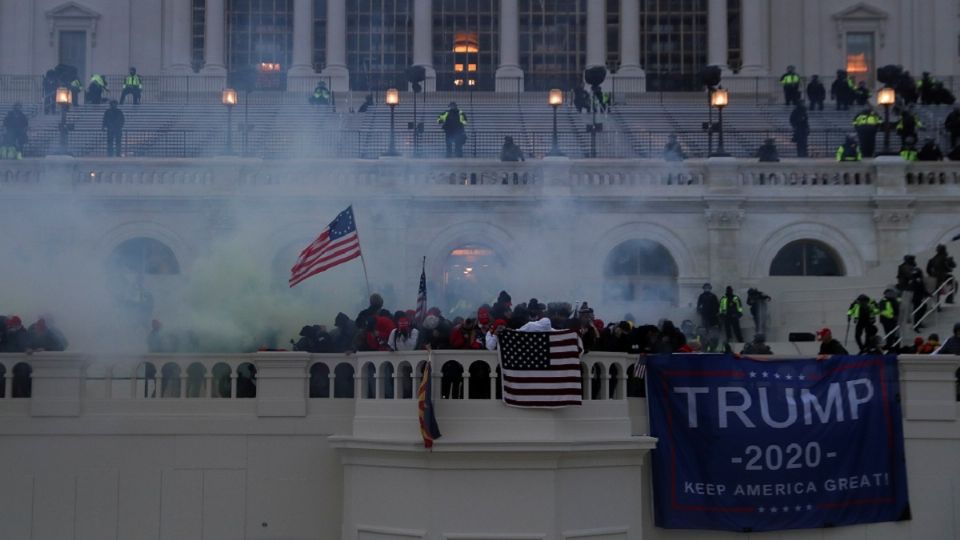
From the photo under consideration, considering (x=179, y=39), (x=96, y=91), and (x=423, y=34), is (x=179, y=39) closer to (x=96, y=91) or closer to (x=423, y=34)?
(x=423, y=34)

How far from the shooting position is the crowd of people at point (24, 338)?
22312mm

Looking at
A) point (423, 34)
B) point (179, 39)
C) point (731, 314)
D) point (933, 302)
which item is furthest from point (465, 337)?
point (179, 39)

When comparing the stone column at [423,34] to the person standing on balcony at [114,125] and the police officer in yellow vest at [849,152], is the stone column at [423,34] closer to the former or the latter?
the person standing on balcony at [114,125]

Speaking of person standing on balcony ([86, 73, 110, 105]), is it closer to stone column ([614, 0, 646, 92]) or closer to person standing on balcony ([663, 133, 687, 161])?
stone column ([614, 0, 646, 92])

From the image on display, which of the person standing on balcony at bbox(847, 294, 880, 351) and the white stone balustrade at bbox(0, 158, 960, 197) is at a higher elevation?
the white stone balustrade at bbox(0, 158, 960, 197)

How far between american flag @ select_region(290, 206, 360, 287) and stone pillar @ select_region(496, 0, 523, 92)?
1182 inches

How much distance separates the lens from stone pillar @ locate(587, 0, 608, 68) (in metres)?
55.8

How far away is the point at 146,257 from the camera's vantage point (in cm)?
3650

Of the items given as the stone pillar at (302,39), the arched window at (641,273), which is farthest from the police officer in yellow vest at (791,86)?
the stone pillar at (302,39)

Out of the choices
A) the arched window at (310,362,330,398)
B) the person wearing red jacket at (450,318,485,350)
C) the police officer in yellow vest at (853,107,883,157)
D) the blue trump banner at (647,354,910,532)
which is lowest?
the blue trump banner at (647,354,910,532)

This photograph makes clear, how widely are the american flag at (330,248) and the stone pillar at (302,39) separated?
30265 mm

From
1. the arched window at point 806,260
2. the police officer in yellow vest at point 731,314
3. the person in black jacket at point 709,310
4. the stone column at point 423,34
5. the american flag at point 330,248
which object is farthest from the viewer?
the stone column at point 423,34

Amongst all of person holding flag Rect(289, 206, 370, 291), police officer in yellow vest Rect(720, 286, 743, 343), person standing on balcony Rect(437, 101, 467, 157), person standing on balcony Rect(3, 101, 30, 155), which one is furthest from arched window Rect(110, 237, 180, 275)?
police officer in yellow vest Rect(720, 286, 743, 343)

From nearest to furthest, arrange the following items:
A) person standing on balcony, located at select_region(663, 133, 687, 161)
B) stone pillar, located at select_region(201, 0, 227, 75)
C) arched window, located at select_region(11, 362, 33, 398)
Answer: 1. arched window, located at select_region(11, 362, 33, 398)
2. person standing on balcony, located at select_region(663, 133, 687, 161)
3. stone pillar, located at select_region(201, 0, 227, 75)
